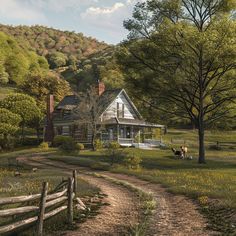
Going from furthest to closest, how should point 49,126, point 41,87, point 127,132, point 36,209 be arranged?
point 41,87 → point 49,126 → point 127,132 → point 36,209

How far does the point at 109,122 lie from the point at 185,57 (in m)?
24.7

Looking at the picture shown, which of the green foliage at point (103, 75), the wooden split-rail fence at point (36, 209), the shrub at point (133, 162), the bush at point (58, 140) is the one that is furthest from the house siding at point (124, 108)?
the wooden split-rail fence at point (36, 209)

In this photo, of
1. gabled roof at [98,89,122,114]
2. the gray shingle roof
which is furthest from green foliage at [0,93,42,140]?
gabled roof at [98,89,122,114]

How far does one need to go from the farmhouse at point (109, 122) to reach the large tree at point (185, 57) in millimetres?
18485

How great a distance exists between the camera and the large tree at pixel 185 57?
3606cm

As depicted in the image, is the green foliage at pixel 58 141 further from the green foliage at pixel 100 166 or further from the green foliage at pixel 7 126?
the green foliage at pixel 100 166

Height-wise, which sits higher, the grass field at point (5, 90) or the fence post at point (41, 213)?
the grass field at point (5, 90)

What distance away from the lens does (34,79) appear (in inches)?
3447

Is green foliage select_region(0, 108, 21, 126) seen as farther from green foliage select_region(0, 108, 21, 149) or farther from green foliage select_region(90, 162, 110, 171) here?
green foliage select_region(90, 162, 110, 171)

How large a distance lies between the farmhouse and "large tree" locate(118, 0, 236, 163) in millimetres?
18485

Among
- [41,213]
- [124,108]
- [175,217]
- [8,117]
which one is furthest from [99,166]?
[8,117]

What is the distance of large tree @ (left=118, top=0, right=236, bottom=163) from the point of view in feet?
118

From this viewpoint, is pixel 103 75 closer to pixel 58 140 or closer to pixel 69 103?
pixel 69 103

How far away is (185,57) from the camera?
3753 centimetres
